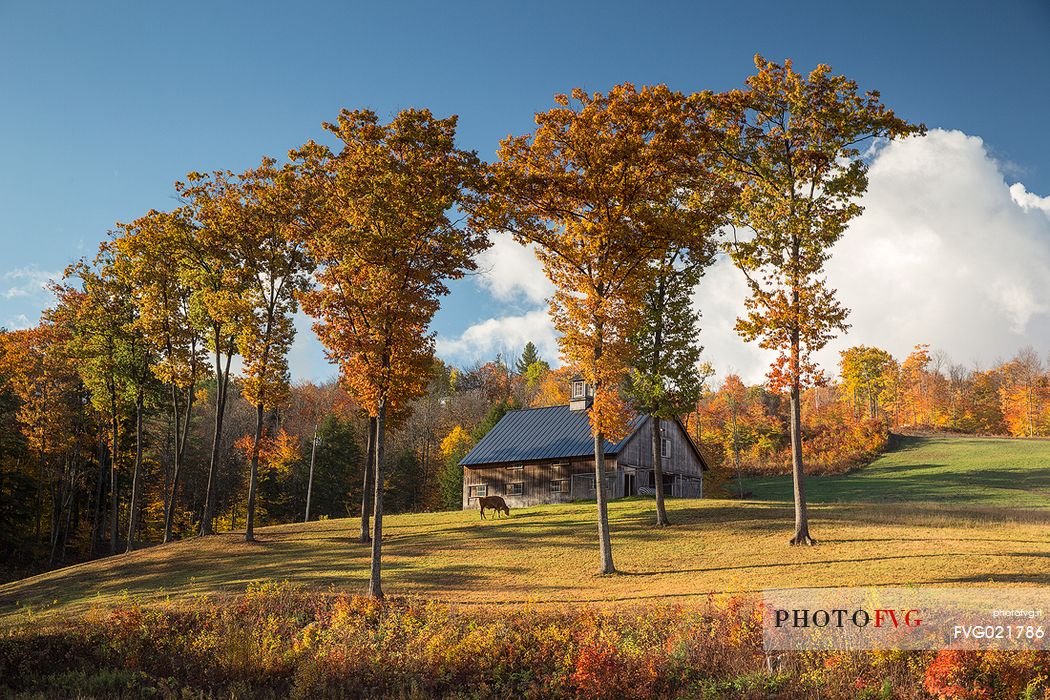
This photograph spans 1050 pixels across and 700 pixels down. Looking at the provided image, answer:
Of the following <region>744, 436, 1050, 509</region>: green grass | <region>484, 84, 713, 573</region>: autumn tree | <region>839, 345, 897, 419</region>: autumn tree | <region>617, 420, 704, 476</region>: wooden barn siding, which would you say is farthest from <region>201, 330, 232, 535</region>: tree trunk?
<region>839, 345, 897, 419</region>: autumn tree

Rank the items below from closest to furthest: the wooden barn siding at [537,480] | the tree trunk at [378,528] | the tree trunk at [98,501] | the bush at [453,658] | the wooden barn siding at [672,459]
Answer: the bush at [453,658] → the tree trunk at [378,528] → the wooden barn siding at [537,480] → the tree trunk at [98,501] → the wooden barn siding at [672,459]

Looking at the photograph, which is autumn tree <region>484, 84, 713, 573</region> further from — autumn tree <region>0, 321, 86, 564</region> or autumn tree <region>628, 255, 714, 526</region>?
Result: autumn tree <region>0, 321, 86, 564</region>

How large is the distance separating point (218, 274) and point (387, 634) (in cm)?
2186

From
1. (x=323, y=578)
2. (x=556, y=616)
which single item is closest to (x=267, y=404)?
(x=323, y=578)

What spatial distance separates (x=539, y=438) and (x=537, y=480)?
2.94 m

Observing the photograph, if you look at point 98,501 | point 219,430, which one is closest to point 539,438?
point 219,430

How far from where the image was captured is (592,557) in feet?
78.6

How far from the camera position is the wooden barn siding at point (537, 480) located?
42312 mm

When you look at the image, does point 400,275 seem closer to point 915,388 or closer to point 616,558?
point 616,558

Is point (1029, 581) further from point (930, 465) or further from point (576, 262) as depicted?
point (930, 465)

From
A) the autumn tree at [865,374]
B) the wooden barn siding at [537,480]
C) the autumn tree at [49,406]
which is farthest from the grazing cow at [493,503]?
the autumn tree at [865,374]

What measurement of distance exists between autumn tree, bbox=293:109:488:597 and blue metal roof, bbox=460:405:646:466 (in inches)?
902

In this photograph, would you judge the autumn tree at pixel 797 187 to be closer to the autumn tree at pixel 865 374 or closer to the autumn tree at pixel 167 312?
the autumn tree at pixel 167 312

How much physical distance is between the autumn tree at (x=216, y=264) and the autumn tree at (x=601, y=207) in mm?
13721
